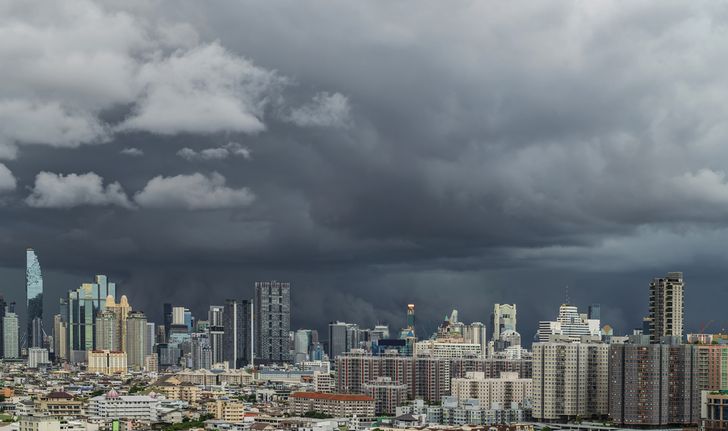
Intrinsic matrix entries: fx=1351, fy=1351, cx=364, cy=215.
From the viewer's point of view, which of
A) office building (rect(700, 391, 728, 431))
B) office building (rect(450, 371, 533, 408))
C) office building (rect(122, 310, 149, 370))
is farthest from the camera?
office building (rect(122, 310, 149, 370))

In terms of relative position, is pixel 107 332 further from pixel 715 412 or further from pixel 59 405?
pixel 715 412

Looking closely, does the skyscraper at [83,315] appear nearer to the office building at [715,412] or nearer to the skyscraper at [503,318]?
the skyscraper at [503,318]

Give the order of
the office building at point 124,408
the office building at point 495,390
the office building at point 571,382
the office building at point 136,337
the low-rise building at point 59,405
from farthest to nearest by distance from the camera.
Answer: the office building at point 136,337 → the office building at point 495,390 → the office building at point 571,382 → the low-rise building at point 59,405 → the office building at point 124,408

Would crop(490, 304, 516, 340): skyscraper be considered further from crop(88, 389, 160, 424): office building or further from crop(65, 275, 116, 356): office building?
crop(88, 389, 160, 424): office building

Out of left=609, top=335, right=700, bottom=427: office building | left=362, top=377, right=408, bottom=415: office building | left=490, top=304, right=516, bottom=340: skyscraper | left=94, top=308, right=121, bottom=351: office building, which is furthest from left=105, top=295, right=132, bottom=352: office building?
left=609, top=335, right=700, bottom=427: office building

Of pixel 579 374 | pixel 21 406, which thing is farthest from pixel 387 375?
pixel 21 406

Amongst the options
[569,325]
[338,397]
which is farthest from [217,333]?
[338,397]

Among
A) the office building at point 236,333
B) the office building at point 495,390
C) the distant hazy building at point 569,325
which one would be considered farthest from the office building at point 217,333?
the office building at point 495,390
